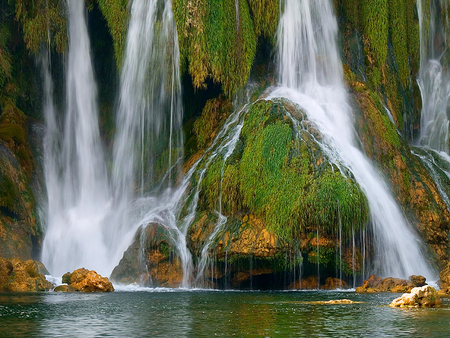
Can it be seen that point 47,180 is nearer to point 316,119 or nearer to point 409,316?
point 316,119

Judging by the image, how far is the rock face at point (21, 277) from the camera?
1933cm

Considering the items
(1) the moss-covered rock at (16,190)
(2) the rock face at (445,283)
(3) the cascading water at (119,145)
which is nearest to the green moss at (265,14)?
(3) the cascading water at (119,145)

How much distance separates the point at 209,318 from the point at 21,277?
32.7ft

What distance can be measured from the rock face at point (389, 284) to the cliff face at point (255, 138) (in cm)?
158

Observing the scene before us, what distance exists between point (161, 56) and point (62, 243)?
30.4ft

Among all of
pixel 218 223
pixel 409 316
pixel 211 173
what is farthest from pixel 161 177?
pixel 409 316

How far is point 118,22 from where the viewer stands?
28828 millimetres

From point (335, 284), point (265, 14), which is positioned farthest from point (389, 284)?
point (265, 14)

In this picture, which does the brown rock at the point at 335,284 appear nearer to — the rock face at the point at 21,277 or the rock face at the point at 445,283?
the rock face at the point at 445,283

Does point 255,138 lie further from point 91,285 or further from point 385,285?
point 91,285

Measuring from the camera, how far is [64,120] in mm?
29891

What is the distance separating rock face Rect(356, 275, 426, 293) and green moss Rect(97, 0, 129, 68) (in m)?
15.6

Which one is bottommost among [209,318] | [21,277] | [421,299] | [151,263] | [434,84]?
[209,318]

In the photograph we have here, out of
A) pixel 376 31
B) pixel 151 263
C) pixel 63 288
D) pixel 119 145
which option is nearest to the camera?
pixel 63 288
